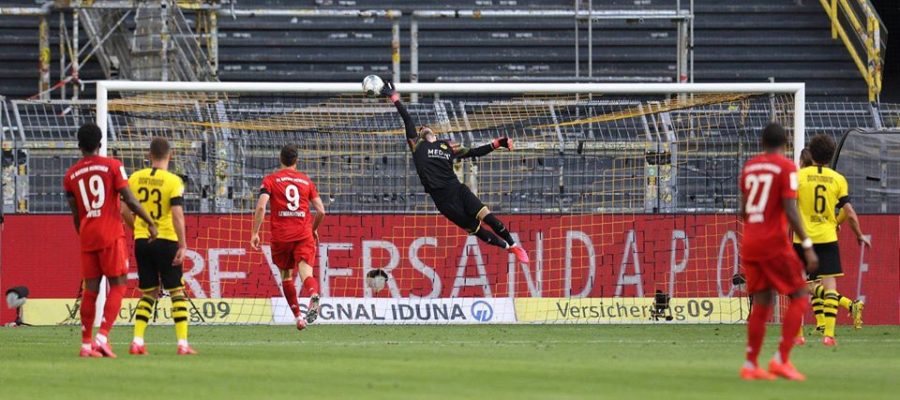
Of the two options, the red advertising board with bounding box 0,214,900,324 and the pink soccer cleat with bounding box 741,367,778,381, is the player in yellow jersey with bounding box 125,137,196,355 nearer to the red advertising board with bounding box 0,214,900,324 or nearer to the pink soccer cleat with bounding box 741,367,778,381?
the pink soccer cleat with bounding box 741,367,778,381

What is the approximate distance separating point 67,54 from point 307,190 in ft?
42.8

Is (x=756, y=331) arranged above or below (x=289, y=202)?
below

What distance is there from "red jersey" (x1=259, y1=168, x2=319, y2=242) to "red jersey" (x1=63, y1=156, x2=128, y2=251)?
3628mm

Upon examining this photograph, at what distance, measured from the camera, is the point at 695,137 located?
21031mm

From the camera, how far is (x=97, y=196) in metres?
12.6

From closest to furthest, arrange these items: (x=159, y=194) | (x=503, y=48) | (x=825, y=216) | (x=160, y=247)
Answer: (x=159, y=194)
(x=160, y=247)
(x=825, y=216)
(x=503, y=48)

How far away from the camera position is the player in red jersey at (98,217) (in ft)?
41.3

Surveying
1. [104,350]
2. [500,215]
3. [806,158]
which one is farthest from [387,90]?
[104,350]

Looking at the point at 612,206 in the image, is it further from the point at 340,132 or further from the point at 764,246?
the point at 764,246

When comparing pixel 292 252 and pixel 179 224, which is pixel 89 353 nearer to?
pixel 179 224

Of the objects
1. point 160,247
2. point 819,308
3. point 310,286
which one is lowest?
point 819,308

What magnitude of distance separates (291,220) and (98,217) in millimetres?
3985

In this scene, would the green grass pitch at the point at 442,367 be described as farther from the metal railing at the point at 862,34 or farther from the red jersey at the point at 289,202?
the metal railing at the point at 862,34

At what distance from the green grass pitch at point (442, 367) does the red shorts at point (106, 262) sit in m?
0.74
